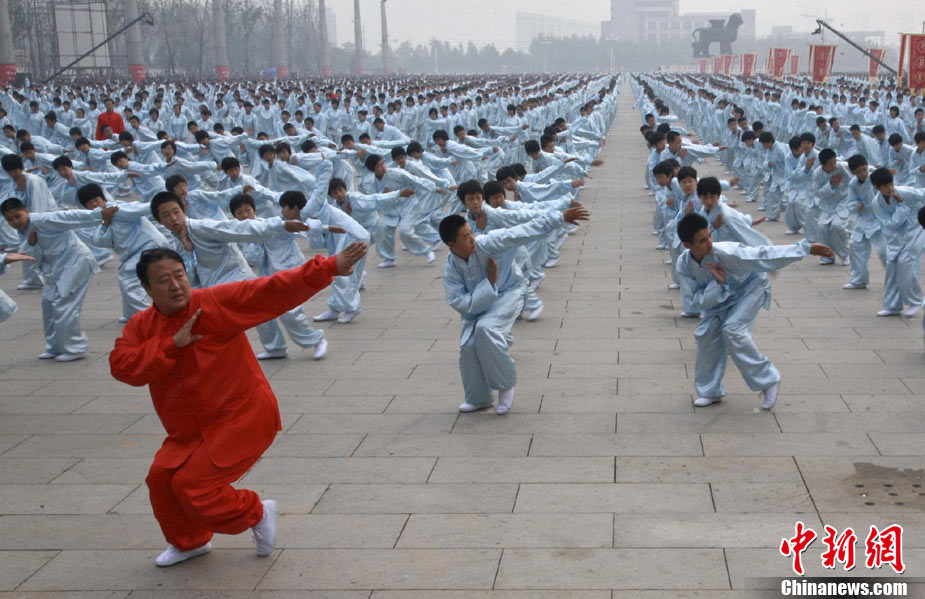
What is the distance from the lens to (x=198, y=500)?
439 cm

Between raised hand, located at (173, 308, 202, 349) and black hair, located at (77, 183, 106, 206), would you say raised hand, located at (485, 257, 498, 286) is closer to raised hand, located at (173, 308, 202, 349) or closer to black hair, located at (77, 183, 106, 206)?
raised hand, located at (173, 308, 202, 349)

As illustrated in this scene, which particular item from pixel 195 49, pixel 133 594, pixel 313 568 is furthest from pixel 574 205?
pixel 195 49

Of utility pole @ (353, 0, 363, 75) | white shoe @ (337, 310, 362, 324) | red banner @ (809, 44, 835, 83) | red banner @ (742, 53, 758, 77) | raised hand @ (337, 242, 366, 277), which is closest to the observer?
raised hand @ (337, 242, 366, 277)

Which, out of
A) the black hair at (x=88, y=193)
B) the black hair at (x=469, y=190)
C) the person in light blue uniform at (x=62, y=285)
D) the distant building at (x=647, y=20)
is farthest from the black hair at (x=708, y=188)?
the distant building at (x=647, y=20)

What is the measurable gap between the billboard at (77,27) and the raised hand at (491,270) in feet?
157

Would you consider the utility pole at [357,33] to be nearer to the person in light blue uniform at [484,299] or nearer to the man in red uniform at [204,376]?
the person in light blue uniform at [484,299]

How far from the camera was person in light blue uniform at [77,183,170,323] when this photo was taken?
28.3ft

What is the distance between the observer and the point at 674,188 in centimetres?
1030

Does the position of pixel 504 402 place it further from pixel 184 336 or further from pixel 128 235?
pixel 128 235

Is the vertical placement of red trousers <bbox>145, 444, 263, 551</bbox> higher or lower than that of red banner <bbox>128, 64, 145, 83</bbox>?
lower

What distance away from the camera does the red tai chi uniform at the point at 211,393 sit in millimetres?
4344

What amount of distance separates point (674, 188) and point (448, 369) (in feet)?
11.5

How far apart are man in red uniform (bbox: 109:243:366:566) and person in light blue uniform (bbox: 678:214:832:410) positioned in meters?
2.79

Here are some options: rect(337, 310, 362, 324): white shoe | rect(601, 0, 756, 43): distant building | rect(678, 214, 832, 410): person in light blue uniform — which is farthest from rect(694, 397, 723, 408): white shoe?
rect(601, 0, 756, 43): distant building
